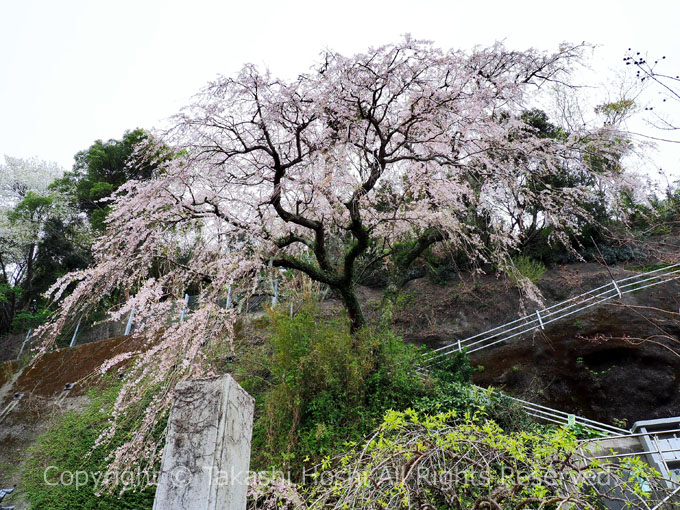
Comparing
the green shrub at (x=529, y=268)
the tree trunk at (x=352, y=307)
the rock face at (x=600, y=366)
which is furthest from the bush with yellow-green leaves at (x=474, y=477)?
the green shrub at (x=529, y=268)

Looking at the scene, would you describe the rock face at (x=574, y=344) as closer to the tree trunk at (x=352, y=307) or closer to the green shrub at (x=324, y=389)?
the green shrub at (x=324, y=389)

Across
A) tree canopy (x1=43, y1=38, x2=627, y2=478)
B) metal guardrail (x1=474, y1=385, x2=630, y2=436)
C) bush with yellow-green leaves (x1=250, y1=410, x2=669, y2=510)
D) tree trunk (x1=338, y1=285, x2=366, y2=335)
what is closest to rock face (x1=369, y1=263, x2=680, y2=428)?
metal guardrail (x1=474, y1=385, x2=630, y2=436)

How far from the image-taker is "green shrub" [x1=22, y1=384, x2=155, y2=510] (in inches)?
209

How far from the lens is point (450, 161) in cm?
530

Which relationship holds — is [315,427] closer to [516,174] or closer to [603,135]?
[516,174]

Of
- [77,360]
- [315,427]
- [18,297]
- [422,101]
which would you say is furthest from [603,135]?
[18,297]

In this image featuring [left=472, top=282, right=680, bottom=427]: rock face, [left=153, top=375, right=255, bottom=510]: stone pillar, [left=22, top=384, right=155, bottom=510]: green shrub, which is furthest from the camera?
[left=472, top=282, right=680, bottom=427]: rock face

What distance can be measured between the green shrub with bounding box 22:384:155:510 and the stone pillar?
143 inches

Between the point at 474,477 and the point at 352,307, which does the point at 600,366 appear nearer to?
the point at 352,307

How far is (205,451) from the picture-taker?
1.76m

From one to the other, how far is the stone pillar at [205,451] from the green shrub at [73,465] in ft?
11.9

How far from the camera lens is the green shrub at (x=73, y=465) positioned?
5.30m

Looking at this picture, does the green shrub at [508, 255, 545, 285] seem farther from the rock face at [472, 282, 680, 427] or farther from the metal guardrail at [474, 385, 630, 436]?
the metal guardrail at [474, 385, 630, 436]

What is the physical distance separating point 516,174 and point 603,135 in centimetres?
137
